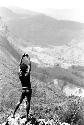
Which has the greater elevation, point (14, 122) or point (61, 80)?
point (14, 122)

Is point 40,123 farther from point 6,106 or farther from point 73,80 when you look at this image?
point 73,80

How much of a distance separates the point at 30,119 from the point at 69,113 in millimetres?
22417

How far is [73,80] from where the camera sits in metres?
192

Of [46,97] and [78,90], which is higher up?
[46,97]

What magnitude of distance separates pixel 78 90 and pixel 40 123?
15030 centimetres

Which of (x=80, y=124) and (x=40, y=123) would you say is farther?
(x=80, y=124)

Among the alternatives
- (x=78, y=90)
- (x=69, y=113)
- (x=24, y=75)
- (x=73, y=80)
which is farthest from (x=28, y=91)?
(x=73, y=80)

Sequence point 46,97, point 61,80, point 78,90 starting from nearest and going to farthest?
point 46,97 → point 78,90 → point 61,80

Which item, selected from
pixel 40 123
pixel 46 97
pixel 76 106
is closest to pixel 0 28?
pixel 46 97

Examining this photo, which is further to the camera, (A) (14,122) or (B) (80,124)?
(B) (80,124)

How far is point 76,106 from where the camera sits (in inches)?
1668

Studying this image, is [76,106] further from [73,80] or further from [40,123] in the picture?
[73,80]

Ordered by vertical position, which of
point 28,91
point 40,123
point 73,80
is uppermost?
point 28,91

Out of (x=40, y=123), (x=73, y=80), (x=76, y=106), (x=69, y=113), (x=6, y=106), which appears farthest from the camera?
(x=73, y=80)
